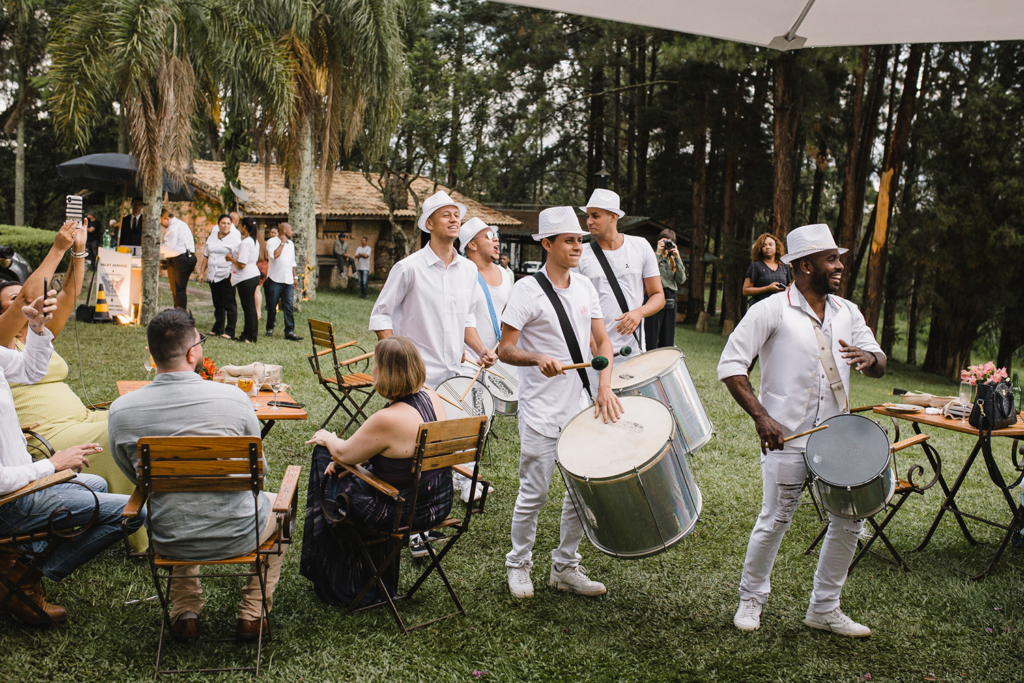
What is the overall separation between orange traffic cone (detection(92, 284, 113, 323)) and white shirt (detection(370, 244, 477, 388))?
8.99 metres

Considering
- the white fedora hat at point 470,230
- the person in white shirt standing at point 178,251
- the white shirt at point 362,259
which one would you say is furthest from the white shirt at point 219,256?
the white shirt at point 362,259

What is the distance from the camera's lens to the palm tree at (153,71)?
10656mm

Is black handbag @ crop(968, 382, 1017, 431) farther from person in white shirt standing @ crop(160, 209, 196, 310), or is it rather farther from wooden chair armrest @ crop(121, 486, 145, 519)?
person in white shirt standing @ crop(160, 209, 196, 310)

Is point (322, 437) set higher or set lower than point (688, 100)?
lower

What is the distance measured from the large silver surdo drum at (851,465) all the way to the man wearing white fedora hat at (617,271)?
1.82m

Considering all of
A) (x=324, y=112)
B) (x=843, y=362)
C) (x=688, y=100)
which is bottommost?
(x=843, y=362)

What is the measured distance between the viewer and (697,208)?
26.5 meters

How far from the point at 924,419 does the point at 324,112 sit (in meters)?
15.6

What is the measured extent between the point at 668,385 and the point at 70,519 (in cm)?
312

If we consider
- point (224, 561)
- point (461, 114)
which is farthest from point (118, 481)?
point (461, 114)

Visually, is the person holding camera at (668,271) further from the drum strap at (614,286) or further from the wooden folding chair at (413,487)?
the wooden folding chair at (413,487)

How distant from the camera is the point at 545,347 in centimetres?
431

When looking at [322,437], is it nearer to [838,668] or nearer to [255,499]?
[255,499]

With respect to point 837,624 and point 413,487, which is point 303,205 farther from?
point 837,624
